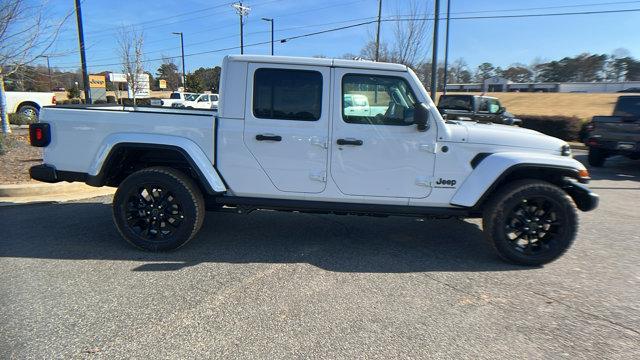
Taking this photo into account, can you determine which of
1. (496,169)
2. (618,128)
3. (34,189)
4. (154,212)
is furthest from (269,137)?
(618,128)

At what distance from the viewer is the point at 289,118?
4535mm

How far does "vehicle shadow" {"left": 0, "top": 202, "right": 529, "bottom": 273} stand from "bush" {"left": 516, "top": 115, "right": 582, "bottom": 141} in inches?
540

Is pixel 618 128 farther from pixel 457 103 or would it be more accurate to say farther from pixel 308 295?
pixel 308 295

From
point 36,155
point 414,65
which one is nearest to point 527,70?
point 414,65

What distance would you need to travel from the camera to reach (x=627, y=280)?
4.25 meters

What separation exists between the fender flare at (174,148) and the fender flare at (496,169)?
97.7 inches

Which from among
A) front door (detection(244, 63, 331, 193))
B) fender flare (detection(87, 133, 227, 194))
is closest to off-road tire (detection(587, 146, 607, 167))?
front door (detection(244, 63, 331, 193))

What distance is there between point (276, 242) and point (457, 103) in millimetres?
12359

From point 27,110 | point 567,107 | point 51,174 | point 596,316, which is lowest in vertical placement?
point 596,316

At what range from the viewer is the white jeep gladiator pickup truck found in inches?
176

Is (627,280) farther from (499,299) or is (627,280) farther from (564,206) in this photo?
(499,299)

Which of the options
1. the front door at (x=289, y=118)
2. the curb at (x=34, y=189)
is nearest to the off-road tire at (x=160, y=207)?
the front door at (x=289, y=118)

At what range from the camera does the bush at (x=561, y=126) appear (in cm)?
1712

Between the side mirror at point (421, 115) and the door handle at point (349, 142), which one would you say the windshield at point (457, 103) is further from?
the door handle at point (349, 142)
